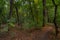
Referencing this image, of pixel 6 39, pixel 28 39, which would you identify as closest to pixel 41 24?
pixel 28 39

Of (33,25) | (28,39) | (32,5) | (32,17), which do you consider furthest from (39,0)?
(28,39)

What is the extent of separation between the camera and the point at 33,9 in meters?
23.4

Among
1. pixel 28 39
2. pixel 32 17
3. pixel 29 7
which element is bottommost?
pixel 28 39

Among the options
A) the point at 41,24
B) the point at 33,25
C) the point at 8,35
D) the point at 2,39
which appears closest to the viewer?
the point at 2,39

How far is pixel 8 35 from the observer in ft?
49.9

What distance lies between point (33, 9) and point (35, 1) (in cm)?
145

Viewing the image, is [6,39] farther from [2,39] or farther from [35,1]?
[35,1]

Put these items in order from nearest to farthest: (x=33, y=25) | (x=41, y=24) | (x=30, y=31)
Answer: (x=30, y=31) → (x=33, y=25) → (x=41, y=24)

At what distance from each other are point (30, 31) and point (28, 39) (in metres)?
3.81

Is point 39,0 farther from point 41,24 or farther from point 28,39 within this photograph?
point 28,39

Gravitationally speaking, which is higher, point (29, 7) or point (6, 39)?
point (29, 7)

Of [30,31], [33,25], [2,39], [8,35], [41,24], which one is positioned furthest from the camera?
[41,24]

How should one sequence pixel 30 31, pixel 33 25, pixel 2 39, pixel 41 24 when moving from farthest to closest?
pixel 41 24
pixel 33 25
pixel 30 31
pixel 2 39

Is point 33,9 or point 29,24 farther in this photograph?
point 33,9
